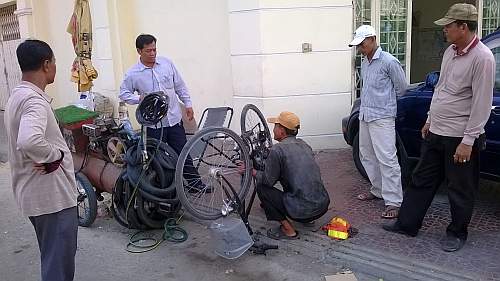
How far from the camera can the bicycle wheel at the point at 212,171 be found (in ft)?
13.1

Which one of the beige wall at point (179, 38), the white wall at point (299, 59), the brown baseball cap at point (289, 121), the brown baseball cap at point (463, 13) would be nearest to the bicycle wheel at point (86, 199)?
the brown baseball cap at point (289, 121)

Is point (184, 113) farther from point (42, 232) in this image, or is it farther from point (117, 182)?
point (42, 232)

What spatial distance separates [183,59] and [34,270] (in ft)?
14.2

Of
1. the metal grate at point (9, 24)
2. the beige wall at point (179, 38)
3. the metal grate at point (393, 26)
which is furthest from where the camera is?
the metal grate at point (9, 24)

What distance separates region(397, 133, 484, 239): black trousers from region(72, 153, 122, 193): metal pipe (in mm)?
2668

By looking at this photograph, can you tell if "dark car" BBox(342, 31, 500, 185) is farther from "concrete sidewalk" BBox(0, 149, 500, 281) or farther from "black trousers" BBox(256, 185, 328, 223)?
"black trousers" BBox(256, 185, 328, 223)

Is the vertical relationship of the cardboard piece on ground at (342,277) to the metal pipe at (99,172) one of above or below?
below

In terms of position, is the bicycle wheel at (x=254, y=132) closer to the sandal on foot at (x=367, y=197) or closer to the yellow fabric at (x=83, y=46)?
the sandal on foot at (x=367, y=197)

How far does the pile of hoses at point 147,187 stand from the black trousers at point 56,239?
1268mm

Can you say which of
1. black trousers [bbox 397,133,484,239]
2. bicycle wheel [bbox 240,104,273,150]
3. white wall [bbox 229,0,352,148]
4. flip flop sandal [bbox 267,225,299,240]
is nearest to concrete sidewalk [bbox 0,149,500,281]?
flip flop sandal [bbox 267,225,299,240]

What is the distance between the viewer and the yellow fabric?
789 centimetres

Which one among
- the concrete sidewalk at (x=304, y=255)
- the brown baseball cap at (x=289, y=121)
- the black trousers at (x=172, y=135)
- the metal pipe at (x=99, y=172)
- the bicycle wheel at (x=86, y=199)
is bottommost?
the concrete sidewalk at (x=304, y=255)

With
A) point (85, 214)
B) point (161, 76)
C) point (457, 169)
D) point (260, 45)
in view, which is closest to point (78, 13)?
point (260, 45)

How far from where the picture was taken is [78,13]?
7.98 metres
